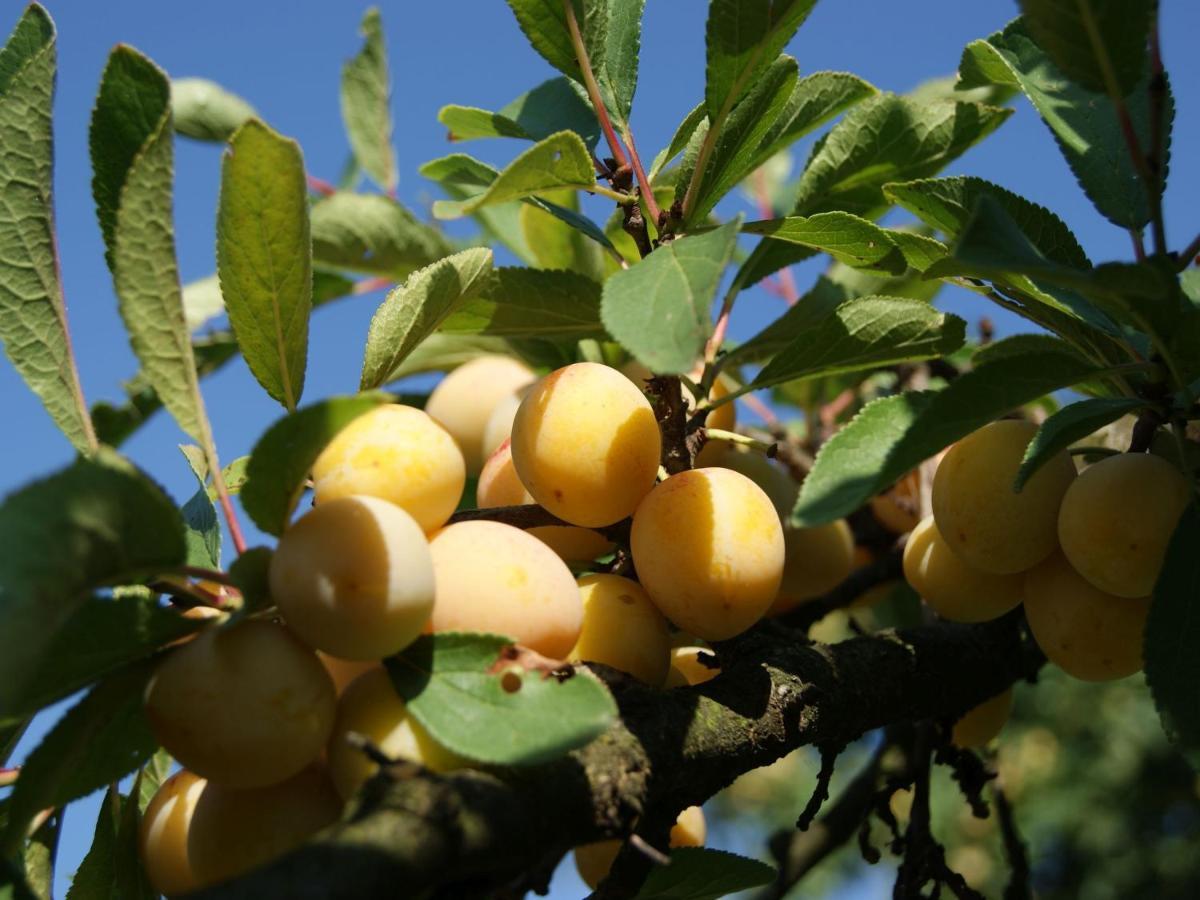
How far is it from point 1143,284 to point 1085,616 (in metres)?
0.33

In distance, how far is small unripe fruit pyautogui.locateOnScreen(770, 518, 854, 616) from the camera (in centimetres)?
121

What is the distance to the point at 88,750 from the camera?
671 millimetres

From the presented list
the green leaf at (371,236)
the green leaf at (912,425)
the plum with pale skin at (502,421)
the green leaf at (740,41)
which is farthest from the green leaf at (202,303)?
the green leaf at (912,425)

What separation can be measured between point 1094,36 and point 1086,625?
464mm

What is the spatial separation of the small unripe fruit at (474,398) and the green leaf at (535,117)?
13.4 inches

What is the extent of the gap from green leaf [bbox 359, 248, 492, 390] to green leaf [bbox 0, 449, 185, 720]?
0.26 meters

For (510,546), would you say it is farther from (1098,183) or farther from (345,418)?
(1098,183)

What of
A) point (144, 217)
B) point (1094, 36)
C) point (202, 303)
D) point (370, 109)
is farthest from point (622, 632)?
point (370, 109)

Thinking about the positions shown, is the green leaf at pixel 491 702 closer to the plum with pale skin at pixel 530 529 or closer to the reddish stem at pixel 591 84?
the plum with pale skin at pixel 530 529

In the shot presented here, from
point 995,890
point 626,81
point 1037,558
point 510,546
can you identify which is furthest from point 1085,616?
point 995,890

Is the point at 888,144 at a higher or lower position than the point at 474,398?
higher

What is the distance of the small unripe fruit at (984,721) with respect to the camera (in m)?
1.21

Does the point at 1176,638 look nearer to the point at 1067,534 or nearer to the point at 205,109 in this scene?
the point at 1067,534

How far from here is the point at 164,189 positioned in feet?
2.18
